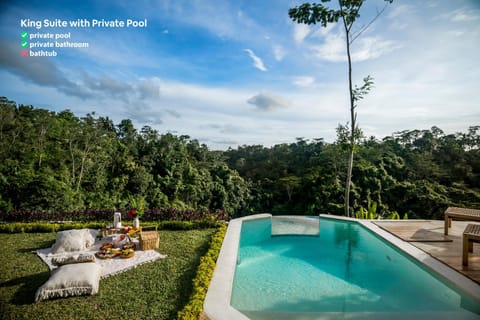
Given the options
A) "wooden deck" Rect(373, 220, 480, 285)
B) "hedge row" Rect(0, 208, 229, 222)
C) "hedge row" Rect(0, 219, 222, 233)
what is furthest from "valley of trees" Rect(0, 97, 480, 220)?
"hedge row" Rect(0, 219, 222, 233)

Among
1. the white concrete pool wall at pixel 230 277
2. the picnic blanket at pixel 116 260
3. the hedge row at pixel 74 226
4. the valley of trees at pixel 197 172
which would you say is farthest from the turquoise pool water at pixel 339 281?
the valley of trees at pixel 197 172

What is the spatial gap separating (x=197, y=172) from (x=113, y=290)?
58.5 feet

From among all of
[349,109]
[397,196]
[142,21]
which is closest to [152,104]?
[142,21]

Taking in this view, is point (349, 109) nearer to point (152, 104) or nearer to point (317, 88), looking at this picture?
point (317, 88)

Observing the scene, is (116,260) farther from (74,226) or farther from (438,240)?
(438,240)

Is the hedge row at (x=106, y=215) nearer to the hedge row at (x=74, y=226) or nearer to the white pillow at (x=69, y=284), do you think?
the hedge row at (x=74, y=226)

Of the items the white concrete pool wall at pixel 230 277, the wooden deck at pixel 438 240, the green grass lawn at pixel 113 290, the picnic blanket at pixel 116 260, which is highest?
the wooden deck at pixel 438 240

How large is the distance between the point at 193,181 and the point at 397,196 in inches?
597

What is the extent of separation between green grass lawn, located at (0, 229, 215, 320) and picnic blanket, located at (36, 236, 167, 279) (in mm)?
125

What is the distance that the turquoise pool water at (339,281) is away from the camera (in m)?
Answer: 3.70

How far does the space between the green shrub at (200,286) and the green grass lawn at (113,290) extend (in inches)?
7.1

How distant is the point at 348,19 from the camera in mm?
8211

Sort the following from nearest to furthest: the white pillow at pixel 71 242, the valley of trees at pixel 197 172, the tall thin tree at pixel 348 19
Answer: the white pillow at pixel 71 242 → the tall thin tree at pixel 348 19 → the valley of trees at pixel 197 172

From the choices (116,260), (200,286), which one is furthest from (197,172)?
(200,286)
